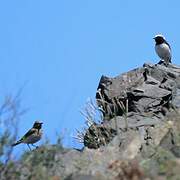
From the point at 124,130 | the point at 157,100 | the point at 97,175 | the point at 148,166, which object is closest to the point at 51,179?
the point at 97,175

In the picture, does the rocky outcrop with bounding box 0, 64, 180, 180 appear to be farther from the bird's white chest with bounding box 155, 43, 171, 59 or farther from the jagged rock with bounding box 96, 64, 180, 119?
the bird's white chest with bounding box 155, 43, 171, 59

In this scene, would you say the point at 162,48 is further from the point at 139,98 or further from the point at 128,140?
the point at 128,140

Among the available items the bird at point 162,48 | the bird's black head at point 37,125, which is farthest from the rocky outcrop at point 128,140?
the bird at point 162,48

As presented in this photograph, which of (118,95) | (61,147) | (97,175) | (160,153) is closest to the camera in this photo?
(97,175)

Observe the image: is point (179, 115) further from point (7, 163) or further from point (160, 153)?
point (7, 163)

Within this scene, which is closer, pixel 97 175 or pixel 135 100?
pixel 97 175

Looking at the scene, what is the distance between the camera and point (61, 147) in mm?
10133

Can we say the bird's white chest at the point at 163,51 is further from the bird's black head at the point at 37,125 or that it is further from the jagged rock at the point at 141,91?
the bird's black head at the point at 37,125

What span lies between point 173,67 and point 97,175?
1074 centimetres

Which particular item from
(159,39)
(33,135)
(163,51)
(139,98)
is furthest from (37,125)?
(159,39)

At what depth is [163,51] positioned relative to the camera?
24.2 m

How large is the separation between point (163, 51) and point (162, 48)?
168mm

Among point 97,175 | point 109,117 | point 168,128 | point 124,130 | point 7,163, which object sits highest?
point 109,117

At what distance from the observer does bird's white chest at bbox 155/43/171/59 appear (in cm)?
2409
